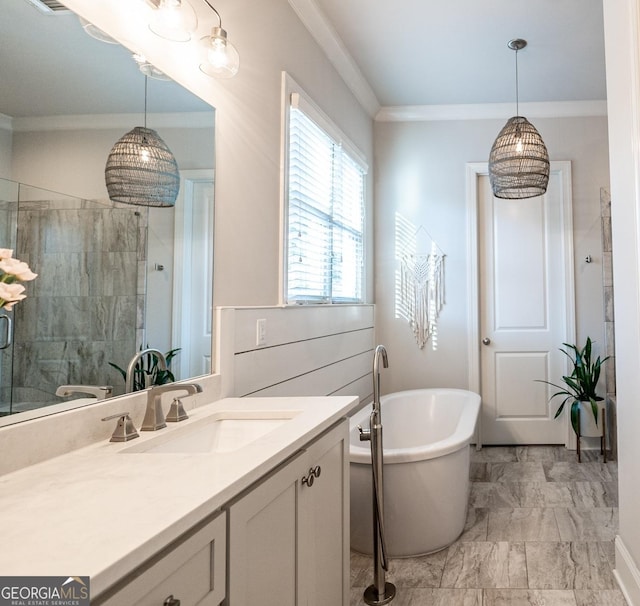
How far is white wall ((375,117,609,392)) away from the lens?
4.05 metres

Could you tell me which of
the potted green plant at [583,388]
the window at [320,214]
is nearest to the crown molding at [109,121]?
the window at [320,214]

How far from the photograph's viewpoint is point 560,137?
414 centimetres

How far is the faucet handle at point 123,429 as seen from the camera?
4.04ft

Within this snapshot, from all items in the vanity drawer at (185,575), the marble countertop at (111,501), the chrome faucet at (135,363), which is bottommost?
the vanity drawer at (185,575)

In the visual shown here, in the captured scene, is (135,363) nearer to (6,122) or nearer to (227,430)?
(227,430)

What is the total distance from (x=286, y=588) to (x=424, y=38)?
10.2 ft

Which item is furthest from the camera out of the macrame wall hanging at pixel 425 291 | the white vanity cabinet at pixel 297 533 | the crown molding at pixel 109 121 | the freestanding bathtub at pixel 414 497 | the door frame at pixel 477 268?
the macrame wall hanging at pixel 425 291

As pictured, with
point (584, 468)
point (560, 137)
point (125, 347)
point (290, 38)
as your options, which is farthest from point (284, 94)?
point (584, 468)

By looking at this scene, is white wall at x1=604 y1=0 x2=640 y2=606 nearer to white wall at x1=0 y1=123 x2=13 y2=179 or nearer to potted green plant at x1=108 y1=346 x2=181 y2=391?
potted green plant at x1=108 y1=346 x2=181 y2=391

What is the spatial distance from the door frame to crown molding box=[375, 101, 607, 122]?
1.35 ft

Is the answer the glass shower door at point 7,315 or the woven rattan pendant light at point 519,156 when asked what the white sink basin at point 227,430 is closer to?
the glass shower door at point 7,315

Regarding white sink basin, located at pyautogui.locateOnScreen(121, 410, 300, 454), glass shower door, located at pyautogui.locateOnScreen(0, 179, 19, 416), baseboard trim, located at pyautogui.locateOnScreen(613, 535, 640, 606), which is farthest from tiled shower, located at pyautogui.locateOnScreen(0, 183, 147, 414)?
baseboard trim, located at pyautogui.locateOnScreen(613, 535, 640, 606)

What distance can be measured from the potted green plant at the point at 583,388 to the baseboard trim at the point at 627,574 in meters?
1.81

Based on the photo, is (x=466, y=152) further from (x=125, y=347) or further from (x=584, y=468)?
(x=125, y=347)
